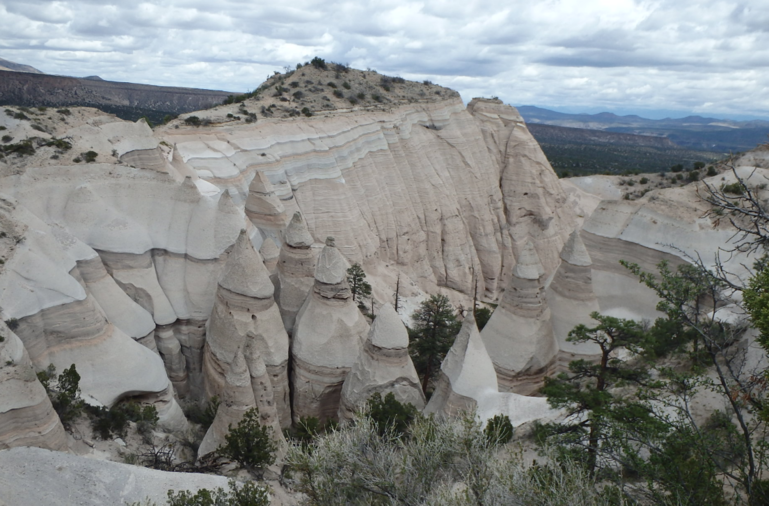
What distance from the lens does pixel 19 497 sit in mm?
8375

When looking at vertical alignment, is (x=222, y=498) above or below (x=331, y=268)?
below

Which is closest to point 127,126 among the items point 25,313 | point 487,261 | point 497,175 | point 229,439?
point 25,313

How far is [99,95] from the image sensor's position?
102m

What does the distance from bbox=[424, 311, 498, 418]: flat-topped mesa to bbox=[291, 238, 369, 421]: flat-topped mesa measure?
283 centimetres

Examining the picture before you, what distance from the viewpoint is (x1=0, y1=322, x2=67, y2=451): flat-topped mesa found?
9.48m

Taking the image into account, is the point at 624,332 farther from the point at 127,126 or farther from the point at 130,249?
the point at 127,126

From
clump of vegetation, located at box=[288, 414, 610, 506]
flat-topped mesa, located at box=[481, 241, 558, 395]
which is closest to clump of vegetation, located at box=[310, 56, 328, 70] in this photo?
flat-topped mesa, located at box=[481, 241, 558, 395]

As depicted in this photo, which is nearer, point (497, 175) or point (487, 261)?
point (487, 261)

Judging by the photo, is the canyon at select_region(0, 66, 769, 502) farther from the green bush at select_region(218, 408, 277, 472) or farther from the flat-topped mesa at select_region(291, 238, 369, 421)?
the green bush at select_region(218, 408, 277, 472)

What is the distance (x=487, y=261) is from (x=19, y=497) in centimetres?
3021

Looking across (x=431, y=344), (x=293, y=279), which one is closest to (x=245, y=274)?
(x=293, y=279)

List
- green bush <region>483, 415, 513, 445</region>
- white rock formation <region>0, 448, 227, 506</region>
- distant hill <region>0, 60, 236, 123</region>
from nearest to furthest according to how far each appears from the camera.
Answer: white rock formation <region>0, 448, 227, 506</region> < green bush <region>483, 415, 513, 445</region> < distant hill <region>0, 60, 236, 123</region>

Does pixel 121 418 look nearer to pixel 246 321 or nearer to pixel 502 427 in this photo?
pixel 246 321

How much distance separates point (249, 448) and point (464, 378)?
18.3ft
